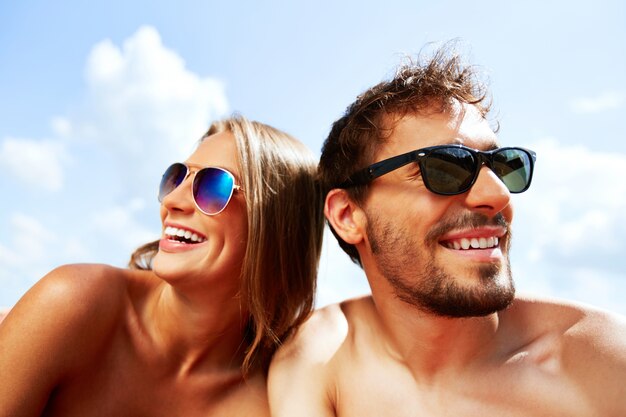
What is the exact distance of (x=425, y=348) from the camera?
10.7ft

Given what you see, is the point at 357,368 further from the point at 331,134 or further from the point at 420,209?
the point at 331,134

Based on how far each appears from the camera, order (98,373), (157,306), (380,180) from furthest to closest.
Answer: (157,306) → (98,373) → (380,180)

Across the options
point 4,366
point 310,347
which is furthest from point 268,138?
point 4,366

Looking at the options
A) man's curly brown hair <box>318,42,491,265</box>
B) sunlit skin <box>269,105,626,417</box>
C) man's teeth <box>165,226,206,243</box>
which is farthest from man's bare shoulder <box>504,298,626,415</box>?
man's teeth <box>165,226,206,243</box>

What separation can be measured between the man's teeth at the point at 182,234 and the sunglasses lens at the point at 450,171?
1456mm

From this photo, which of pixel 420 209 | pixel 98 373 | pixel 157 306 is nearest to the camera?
pixel 420 209

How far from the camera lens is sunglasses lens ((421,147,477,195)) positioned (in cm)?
302

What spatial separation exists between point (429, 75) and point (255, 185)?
4.14 feet

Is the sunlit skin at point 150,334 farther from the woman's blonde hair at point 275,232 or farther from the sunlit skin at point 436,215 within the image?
the sunlit skin at point 436,215

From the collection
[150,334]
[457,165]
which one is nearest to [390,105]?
[457,165]

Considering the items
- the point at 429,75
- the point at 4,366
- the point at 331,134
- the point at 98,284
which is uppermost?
the point at 429,75

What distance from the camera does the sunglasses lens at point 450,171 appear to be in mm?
3021

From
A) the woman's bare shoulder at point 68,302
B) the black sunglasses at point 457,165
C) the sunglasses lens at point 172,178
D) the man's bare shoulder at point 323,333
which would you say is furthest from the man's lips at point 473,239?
the woman's bare shoulder at point 68,302

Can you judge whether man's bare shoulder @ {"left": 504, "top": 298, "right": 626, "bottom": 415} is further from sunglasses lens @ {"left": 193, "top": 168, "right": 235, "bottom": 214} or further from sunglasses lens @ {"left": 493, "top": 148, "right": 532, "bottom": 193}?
sunglasses lens @ {"left": 193, "top": 168, "right": 235, "bottom": 214}
